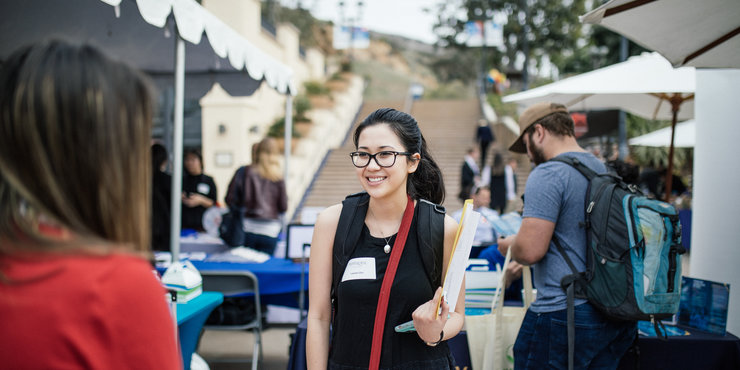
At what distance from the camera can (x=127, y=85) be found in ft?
2.91

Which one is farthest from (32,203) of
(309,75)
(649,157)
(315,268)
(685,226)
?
(309,75)

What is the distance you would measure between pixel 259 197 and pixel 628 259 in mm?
4104

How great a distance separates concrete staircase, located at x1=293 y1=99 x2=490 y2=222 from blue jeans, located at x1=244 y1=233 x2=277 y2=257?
4246 mm

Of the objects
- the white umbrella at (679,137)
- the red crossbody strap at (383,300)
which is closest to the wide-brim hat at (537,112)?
the red crossbody strap at (383,300)

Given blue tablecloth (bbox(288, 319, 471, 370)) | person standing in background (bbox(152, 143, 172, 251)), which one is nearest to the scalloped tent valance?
person standing in background (bbox(152, 143, 172, 251))

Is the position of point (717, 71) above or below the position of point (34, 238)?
above

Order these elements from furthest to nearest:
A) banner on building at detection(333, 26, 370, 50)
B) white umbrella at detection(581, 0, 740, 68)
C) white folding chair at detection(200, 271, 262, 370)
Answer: banner on building at detection(333, 26, 370, 50) < white folding chair at detection(200, 271, 262, 370) < white umbrella at detection(581, 0, 740, 68)

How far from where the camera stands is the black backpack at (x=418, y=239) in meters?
1.93

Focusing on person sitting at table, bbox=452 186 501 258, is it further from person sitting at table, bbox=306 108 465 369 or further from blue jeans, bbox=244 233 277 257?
blue jeans, bbox=244 233 277 257

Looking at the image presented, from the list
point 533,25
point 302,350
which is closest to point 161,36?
point 302,350

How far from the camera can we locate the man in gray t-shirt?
240 centimetres

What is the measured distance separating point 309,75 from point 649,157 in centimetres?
1354

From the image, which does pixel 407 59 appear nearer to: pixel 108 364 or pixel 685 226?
pixel 685 226

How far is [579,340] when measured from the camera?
2402 millimetres
